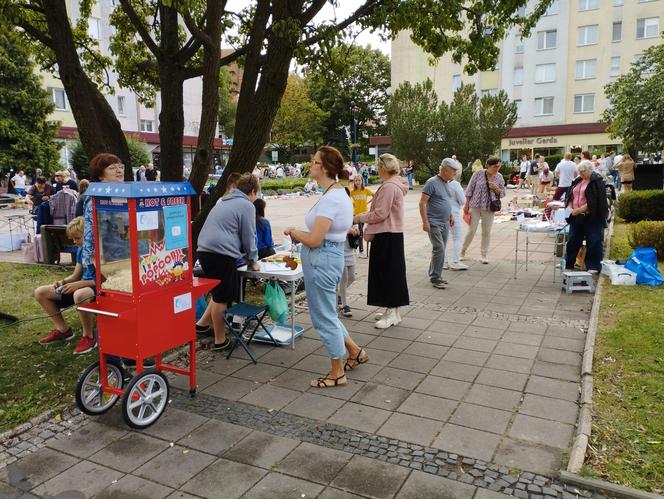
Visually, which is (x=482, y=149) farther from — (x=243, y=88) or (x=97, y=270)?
(x=97, y=270)

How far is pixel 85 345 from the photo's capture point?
552cm

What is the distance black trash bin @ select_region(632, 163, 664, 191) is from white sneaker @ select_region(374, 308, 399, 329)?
1691 centimetres

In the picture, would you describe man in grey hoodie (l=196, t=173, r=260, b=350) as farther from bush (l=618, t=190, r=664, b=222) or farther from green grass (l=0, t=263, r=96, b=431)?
bush (l=618, t=190, r=664, b=222)

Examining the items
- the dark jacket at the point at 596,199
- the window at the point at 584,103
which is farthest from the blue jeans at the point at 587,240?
the window at the point at 584,103

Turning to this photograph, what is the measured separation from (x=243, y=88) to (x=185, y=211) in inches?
109

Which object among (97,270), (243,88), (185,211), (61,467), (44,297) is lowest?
(61,467)

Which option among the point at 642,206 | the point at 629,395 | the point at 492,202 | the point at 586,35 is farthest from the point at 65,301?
the point at 586,35

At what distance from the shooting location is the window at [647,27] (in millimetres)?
39009

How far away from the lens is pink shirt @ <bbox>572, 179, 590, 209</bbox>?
8633 mm

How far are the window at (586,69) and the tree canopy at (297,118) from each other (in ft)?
81.1

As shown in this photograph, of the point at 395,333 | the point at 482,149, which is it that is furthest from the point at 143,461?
the point at 482,149

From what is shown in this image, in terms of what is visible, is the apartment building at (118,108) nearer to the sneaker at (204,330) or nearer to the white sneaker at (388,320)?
the sneaker at (204,330)

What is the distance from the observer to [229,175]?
627 centimetres

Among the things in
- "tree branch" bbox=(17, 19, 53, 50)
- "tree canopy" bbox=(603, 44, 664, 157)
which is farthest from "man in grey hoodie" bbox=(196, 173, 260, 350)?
"tree canopy" bbox=(603, 44, 664, 157)
